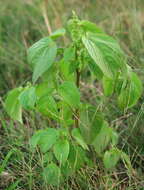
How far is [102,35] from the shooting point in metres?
1.21

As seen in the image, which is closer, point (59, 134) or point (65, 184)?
point (59, 134)

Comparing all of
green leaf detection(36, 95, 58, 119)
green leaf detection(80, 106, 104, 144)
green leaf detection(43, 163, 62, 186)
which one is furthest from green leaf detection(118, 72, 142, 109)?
green leaf detection(43, 163, 62, 186)

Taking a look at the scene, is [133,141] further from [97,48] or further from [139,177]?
[97,48]

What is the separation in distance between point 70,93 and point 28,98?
0.49 ft

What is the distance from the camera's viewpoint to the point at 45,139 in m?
1.29

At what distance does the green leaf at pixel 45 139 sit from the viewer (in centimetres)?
127

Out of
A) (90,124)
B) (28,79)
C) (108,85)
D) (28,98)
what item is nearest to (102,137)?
(90,124)

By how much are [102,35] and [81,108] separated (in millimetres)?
278

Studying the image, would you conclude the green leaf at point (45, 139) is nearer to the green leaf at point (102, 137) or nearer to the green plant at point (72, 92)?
the green plant at point (72, 92)

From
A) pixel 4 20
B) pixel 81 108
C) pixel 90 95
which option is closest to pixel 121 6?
pixel 4 20

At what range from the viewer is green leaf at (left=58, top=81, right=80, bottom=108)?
1.25m

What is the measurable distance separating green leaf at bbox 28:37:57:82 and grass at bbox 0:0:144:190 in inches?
14.7

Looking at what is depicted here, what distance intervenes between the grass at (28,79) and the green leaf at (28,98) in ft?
0.76

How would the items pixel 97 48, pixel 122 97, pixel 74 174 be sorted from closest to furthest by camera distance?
pixel 97 48, pixel 122 97, pixel 74 174
